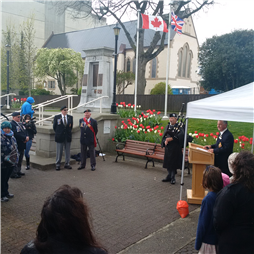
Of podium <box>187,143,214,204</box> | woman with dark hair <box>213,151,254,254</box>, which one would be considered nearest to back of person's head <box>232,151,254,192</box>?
woman with dark hair <box>213,151,254,254</box>

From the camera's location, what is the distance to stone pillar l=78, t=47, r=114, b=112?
48.5ft

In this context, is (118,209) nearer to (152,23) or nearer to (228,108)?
(228,108)

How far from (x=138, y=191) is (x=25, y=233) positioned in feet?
9.64

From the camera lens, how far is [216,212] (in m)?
2.52

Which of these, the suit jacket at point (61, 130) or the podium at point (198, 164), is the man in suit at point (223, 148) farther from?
the suit jacket at point (61, 130)

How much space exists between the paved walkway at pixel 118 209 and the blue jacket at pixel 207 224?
1.29m

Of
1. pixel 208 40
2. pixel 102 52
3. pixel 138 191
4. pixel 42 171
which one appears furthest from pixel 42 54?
pixel 138 191

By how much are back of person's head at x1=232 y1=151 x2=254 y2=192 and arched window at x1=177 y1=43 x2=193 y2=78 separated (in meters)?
45.0

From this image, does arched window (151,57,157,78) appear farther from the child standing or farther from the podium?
the child standing

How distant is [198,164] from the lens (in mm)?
5824

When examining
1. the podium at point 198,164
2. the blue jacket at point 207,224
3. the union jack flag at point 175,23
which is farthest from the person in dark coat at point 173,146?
the union jack flag at point 175,23

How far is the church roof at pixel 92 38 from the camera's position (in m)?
46.8

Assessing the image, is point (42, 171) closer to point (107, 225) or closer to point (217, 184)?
point (107, 225)

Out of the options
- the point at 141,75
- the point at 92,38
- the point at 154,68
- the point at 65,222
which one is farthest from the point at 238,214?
the point at 92,38
